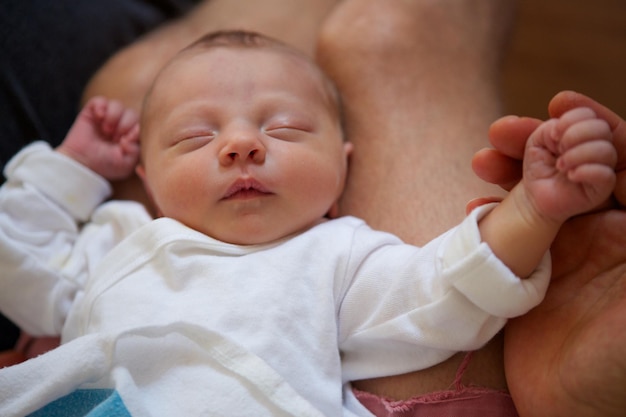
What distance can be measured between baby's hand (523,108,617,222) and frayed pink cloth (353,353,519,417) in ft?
0.87

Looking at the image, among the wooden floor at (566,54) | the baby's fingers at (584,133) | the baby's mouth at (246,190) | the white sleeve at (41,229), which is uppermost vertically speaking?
the baby's fingers at (584,133)

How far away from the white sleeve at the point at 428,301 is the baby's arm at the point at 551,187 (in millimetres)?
25

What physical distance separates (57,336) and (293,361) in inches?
→ 19.1

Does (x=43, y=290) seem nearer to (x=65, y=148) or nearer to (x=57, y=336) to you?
(x=57, y=336)

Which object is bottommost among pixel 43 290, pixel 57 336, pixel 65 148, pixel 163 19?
pixel 57 336

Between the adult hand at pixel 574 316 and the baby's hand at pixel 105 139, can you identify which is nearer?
the adult hand at pixel 574 316

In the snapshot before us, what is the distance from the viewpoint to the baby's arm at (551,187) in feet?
2.20

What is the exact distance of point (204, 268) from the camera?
898mm

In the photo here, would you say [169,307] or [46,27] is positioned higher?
[46,27]

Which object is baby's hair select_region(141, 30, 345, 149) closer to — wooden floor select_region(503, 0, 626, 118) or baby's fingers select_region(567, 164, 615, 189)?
baby's fingers select_region(567, 164, 615, 189)

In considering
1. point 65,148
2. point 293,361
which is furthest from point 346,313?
point 65,148

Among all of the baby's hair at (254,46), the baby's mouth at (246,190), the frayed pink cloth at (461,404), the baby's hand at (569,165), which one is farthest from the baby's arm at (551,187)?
the baby's hair at (254,46)

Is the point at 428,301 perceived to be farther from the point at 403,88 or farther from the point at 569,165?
the point at 403,88

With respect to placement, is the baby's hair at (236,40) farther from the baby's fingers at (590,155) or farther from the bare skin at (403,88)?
the baby's fingers at (590,155)
